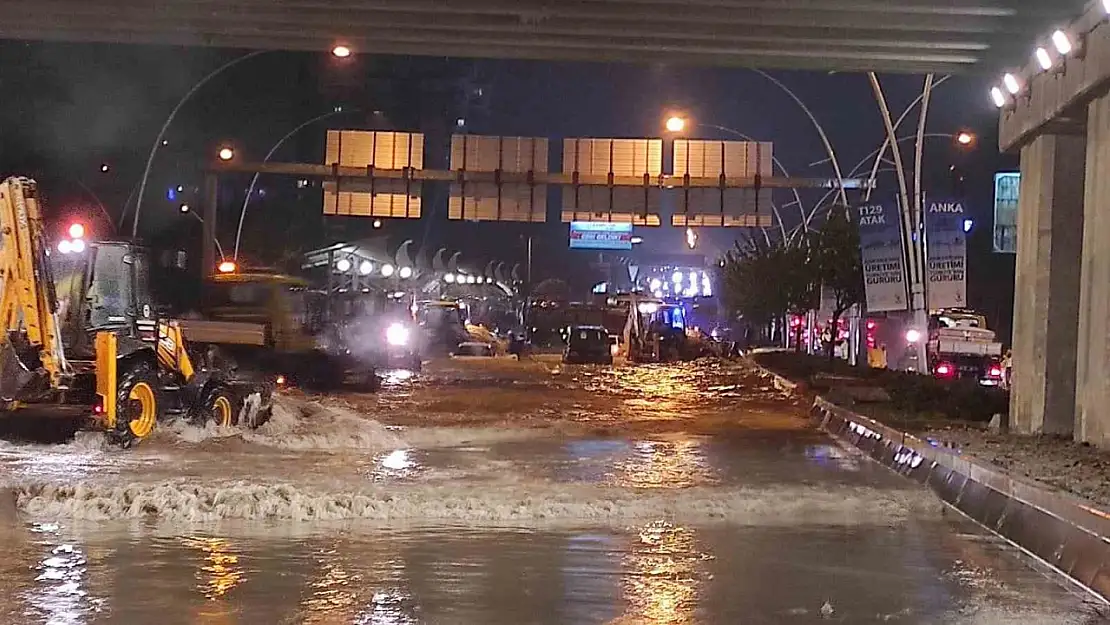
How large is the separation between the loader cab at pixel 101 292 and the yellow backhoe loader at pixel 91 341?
0.05 ft

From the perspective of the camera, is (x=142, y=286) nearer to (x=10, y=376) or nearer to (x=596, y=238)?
(x=10, y=376)

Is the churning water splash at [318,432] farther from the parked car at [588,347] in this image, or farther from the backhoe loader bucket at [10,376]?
the parked car at [588,347]

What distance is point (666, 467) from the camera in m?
18.3

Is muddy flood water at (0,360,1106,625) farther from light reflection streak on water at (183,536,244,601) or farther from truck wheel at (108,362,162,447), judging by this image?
truck wheel at (108,362,162,447)

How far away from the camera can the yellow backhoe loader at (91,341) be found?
18.1 meters

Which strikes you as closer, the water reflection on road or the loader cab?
the water reflection on road

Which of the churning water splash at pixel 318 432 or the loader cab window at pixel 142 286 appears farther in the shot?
the churning water splash at pixel 318 432

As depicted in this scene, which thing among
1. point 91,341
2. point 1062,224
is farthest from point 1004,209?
point 91,341

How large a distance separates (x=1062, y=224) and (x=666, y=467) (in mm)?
6928

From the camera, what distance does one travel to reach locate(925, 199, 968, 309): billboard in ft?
90.7

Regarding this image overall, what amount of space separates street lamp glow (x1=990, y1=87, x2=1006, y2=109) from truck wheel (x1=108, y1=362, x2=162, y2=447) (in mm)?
13539

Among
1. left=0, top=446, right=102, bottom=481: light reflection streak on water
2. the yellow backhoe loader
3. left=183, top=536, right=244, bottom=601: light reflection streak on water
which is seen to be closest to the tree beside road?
the yellow backhoe loader

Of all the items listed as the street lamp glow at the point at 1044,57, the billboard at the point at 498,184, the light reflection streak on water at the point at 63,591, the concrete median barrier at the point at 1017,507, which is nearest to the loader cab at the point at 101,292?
the light reflection streak on water at the point at 63,591

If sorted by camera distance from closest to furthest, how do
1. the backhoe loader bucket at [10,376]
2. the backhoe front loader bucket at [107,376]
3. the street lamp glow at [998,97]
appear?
the backhoe loader bucket at [10,376], the backhoe front loader bucket at [107,376], the street lamp glow at [998,97]
